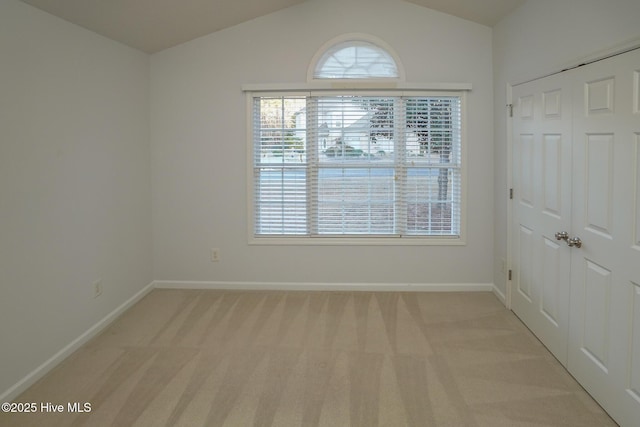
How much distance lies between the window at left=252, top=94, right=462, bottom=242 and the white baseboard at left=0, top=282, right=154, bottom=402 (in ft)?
4.53

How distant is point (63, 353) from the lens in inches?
130

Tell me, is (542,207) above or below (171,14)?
below

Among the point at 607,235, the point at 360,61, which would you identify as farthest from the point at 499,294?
the point at 360,61

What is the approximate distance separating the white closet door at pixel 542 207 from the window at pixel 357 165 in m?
0.79

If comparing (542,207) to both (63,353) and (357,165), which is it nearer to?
(357,165)

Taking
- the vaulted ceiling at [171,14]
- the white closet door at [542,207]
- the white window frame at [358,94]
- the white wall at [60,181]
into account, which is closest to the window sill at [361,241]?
the white window frame at [358,94]

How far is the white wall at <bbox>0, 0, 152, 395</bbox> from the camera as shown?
9.21ft

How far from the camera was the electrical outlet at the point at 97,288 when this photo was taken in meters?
3.76

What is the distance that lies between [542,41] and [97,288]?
3768 millimetres

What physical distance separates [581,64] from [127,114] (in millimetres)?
3532

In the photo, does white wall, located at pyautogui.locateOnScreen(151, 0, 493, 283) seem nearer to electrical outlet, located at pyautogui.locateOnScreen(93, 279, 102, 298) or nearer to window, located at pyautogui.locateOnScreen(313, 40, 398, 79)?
window, located at pyautogui.locateOnScreen(313, 40, 398, 79)

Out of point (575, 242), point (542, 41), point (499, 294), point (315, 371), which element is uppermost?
point (542, 41)

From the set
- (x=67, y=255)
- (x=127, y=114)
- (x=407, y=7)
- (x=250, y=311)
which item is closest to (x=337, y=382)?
(x=250, y=311)

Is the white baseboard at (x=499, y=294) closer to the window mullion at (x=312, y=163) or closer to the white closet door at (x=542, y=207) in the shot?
the white closet door at (x=542, y=207)
